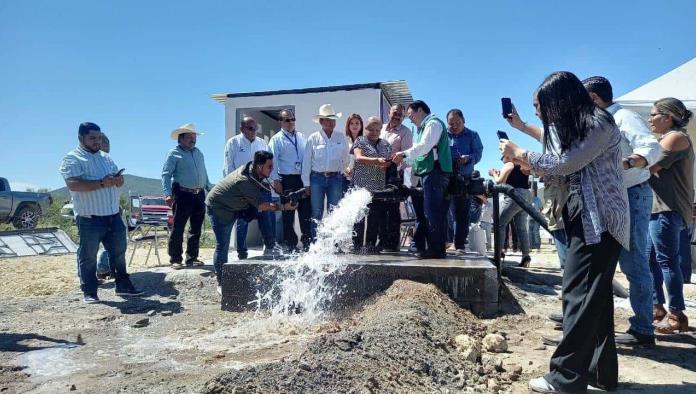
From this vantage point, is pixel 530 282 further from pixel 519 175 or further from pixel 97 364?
pixel 97 364

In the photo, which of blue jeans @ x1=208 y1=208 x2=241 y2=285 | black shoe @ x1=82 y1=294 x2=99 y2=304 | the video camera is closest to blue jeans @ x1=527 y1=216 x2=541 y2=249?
the video camera

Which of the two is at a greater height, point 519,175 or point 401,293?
point 519,175

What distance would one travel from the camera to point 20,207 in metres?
16.4

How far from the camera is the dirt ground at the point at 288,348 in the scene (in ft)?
8.13

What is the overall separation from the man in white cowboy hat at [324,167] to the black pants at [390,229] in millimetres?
703

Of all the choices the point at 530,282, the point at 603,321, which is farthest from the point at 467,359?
the point at 530,282

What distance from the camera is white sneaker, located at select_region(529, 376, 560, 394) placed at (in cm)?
243

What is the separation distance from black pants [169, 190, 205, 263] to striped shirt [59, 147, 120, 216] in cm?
110

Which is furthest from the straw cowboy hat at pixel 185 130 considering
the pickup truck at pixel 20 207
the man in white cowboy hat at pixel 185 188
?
the pickup truck at pixel 20 207

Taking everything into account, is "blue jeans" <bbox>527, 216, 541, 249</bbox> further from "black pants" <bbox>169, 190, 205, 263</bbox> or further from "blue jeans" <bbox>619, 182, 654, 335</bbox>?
"blue jeans" <bbox>619, 182, 654, 335</bbox>

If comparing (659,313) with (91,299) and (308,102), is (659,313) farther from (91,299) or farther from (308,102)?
(308,102)

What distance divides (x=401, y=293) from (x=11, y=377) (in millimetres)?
2823

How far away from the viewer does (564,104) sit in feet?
8.03

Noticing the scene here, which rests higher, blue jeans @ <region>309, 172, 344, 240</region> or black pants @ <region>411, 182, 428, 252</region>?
blue jeans @ <region>309, 172, 344, 240</region>
